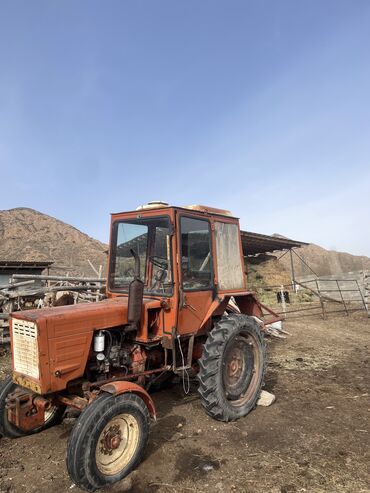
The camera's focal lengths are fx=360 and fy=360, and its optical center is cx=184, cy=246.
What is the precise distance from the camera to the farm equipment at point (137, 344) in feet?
10.2

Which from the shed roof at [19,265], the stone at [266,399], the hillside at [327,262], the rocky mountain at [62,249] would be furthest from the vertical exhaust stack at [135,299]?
the hillside at [327,262]

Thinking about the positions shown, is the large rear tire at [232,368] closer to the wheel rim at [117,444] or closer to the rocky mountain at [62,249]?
the wheel rim at [117,444]

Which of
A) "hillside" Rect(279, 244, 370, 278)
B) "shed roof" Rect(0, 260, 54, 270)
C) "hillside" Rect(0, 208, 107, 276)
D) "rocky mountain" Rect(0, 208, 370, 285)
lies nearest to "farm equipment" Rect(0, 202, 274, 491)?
"shed roof" Rect(0, 260, 54, 270)

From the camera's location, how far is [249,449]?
11.5 ft

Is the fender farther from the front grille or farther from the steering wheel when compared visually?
the steering wheel

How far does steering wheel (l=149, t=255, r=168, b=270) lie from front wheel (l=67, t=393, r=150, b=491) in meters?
1.51

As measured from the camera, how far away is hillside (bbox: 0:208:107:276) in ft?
117

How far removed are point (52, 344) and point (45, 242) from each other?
1549 inches

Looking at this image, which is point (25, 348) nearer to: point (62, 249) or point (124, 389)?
point (124, 389)

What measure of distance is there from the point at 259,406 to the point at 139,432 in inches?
78.6

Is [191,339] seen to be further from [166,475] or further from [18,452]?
[18,452]

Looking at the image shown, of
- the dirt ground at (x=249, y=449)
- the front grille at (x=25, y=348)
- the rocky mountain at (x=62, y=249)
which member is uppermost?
the rocky mountain at (x=62, y=249)

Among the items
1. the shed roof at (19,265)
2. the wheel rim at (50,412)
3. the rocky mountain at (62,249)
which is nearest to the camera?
the wheel rim at (50,412)

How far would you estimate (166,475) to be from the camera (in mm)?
3096
